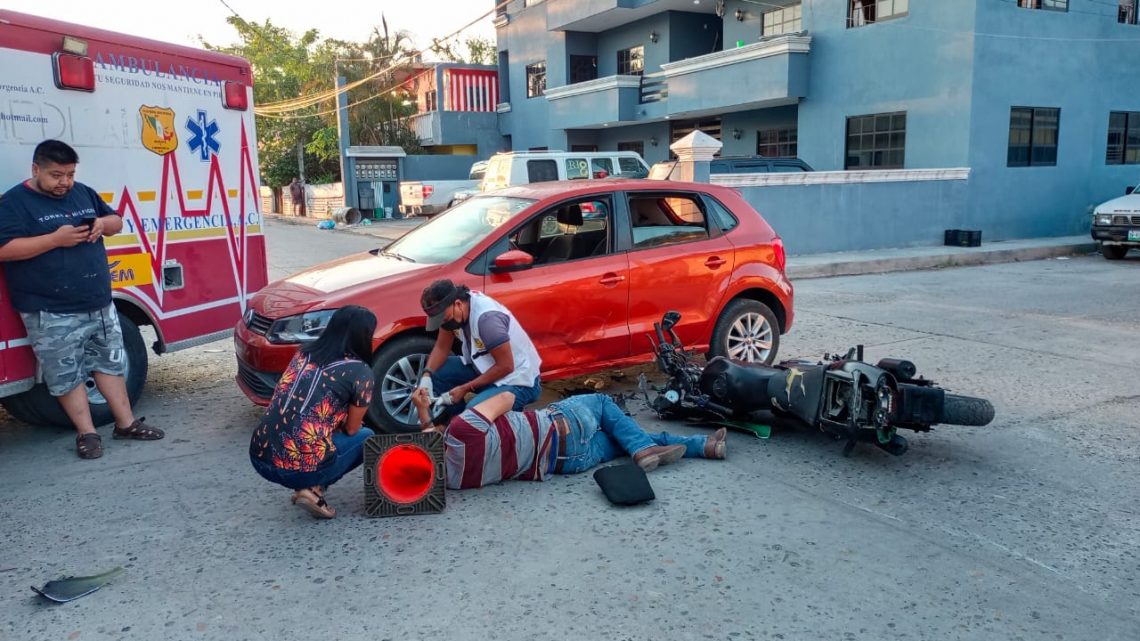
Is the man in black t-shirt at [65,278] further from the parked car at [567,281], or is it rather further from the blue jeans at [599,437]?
the blue jeans at [599,437]

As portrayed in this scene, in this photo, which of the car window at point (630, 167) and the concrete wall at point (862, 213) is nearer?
the concrete wall at point (862, 213)

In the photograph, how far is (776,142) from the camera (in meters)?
21.9

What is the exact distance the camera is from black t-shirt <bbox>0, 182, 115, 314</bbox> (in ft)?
15.9

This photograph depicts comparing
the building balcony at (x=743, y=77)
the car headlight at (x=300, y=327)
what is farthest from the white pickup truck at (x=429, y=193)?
the car headlight at (x=300, y=327)

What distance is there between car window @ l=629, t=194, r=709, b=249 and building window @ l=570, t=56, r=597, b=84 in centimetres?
2280

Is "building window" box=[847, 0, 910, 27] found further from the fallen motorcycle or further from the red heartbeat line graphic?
the red heartbeat line graphic

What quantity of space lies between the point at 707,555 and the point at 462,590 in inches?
43.0

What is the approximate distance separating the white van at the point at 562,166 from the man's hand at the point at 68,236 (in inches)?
488

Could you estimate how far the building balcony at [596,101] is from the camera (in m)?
25.2

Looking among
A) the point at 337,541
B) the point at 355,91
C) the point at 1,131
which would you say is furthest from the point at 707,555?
the point at 355,91

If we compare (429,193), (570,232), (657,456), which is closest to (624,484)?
(657,456)

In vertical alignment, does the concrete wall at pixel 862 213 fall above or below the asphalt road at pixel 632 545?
above

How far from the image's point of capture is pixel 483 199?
6.62 meters

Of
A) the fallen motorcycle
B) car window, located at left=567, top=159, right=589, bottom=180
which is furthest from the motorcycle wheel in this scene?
car window, located at left=567, top=159, right=589, bottom=180
